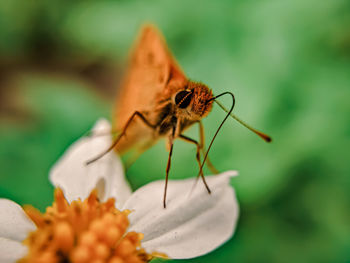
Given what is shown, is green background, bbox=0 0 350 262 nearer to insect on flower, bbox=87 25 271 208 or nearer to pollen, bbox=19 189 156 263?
insect on flower, bbox=87 25 271 208

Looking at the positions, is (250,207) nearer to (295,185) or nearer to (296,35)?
(295,185)

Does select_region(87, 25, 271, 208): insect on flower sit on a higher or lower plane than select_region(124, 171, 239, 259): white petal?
higher

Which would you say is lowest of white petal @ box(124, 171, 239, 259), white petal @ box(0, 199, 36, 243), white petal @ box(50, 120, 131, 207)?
white petal @ box(124, 171, 239, 259)

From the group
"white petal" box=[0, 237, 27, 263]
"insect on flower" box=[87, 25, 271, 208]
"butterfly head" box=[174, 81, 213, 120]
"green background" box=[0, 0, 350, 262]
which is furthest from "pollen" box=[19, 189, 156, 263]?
"green background" box=[0, 0, 350, 262]

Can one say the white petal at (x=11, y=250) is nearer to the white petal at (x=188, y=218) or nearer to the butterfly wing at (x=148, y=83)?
the white petal at (x=188, y=218)

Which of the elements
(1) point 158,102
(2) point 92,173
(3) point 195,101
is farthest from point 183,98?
(2) point 92,173

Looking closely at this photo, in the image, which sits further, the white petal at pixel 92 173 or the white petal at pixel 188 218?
the white petal at pixel 92 173

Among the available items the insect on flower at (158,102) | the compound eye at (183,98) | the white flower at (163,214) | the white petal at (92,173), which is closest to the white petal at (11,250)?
the white flower at (163,214)
